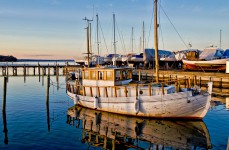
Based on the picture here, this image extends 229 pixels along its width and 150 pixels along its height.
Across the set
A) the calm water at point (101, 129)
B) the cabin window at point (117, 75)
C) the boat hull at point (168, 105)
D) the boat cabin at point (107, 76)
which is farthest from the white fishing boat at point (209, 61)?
the cabin window at point (117, 75)

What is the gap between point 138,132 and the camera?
16.3m

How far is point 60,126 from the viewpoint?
18359 mm

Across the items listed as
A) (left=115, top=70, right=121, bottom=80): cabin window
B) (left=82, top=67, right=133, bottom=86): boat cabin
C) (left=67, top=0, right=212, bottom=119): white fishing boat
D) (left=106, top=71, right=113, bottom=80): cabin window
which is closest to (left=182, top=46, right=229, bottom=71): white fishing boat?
(left=67, top=0, right=212, bottom=119): white fishing boat

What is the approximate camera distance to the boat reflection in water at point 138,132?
14.2m

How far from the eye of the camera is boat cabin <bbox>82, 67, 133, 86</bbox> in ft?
68.3

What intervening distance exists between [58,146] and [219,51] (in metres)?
44.1

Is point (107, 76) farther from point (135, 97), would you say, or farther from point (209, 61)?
point (209, 61)

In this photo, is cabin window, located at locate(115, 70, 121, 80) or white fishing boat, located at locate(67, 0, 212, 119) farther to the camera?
cabin window, located at locate(115, 70, 121, 80)

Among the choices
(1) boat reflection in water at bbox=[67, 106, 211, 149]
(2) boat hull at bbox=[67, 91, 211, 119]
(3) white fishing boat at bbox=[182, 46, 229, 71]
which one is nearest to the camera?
(1) boat reflection in water at bbox=[67, 106, 211, 149]

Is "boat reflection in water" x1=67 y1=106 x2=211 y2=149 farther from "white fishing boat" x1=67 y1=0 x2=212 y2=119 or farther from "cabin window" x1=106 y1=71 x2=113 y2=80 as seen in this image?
"cabin window" x1=106 y1=71 x2=113 y2=80

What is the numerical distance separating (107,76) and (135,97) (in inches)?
140

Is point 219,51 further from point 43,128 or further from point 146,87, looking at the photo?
point 43,128

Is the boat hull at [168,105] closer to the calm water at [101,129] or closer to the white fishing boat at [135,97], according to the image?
the white fishing boat at [135,97]

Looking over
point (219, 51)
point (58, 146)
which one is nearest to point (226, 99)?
point (58, 146)
